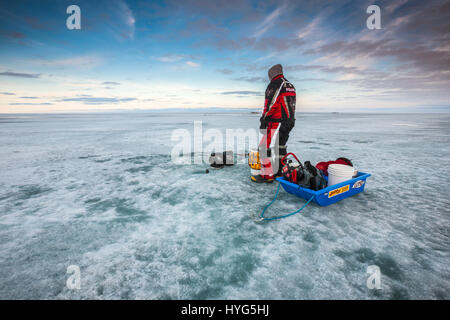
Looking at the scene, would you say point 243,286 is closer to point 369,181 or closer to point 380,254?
point 380,254

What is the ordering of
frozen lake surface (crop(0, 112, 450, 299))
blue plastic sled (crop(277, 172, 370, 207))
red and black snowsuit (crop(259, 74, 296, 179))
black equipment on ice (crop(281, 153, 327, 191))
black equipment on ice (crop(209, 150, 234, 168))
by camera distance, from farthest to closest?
black equipment on ice (crop(209, 150, 234, 168)), red and black snowsuit (crop(259, 74, 296, 179)), black equipment on ice (crop(281, 153, 327, 191)), blue plastic sled (crop(277, 172, 370, 207)), frozen lake surface (crop(0, 112, 450, 299))

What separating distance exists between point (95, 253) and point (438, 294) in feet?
10.6

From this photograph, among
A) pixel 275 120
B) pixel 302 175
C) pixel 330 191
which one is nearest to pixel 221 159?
pixel 275 120

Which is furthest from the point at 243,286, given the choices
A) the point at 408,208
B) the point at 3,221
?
the point at 3,221

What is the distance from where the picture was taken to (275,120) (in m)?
3.70

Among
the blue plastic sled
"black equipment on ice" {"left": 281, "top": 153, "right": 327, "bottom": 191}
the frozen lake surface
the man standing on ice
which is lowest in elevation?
the frozen lake surface

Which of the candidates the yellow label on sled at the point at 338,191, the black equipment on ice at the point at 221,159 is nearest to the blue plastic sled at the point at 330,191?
the yellow label on sled at the point at 338,191

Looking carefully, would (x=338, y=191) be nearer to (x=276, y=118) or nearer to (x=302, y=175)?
(x=302, y=175)

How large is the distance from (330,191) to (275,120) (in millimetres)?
1621

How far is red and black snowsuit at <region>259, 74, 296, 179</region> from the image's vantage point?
3.55m

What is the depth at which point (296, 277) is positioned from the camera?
1753mm

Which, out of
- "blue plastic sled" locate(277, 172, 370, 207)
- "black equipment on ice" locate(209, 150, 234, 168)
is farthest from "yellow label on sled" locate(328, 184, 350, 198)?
"black equipment on ice" locate(209, 150, 234, 168)

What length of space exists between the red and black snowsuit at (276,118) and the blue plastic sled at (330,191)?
714mm

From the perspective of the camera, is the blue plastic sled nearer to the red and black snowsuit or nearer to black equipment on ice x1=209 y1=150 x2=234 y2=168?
the red and black snowsuit
